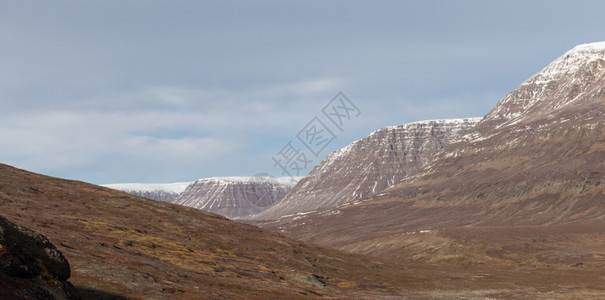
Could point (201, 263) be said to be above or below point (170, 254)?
below

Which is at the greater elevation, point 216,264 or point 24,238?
point 24,238

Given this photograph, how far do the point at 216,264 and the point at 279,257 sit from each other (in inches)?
1475

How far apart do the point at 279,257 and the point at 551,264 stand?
103819 millimetres

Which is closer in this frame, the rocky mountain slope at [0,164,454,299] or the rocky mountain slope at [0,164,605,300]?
the rocky mountain slope at [0,164,454,299]

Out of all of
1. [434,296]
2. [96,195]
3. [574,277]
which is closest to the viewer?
[434,296]

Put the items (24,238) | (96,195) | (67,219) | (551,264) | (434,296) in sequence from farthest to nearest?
(551,264)
(96,195)
(67,219)
(434,296)
(24,238)

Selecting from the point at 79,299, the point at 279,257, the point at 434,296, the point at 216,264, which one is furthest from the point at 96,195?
the point at 79,299

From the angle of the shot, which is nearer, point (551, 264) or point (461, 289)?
point (461, 289)

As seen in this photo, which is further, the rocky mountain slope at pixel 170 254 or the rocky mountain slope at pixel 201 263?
the rocky mountain slope at pixel 201 263

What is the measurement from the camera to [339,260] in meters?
166

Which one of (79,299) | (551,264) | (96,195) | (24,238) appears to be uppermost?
(96,195)

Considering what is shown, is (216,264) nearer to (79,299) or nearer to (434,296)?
(434,296)

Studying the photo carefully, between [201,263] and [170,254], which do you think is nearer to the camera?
[201,263]

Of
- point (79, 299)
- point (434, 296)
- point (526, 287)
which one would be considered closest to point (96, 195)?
point (434, 296)
